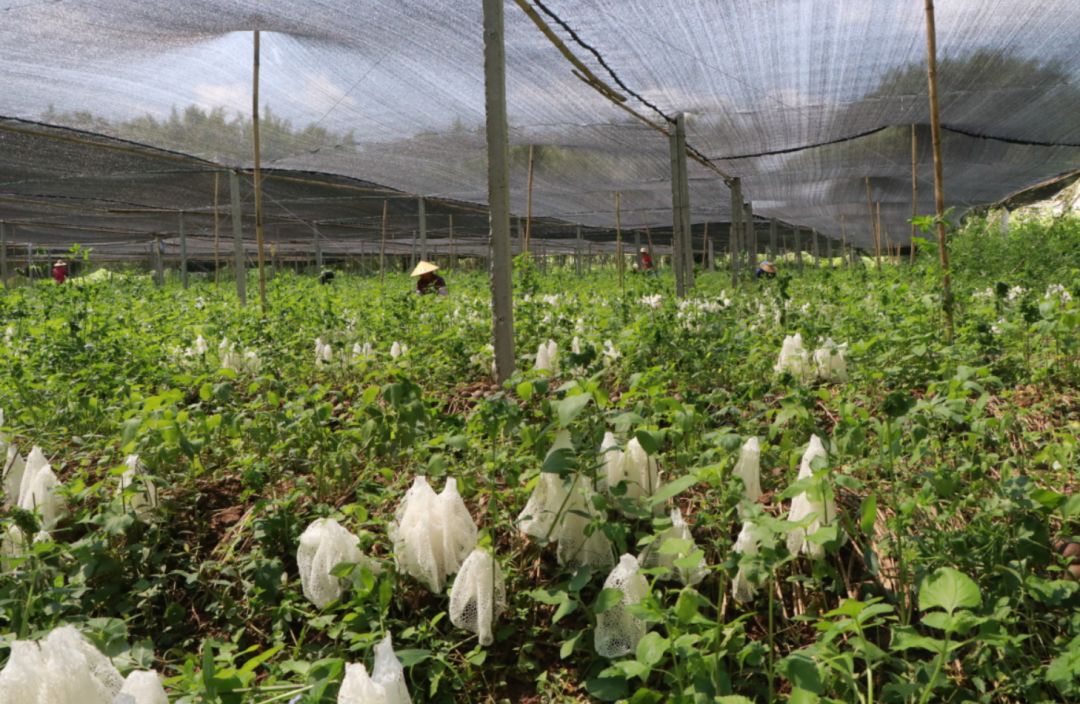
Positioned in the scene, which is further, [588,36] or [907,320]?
[588,36]

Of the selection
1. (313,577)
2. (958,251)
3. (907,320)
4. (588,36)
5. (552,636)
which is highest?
(588,36)

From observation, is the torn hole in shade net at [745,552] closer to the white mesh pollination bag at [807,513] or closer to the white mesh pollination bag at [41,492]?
the white mesh pollination bag at [807,513]

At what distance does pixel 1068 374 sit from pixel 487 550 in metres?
2.74

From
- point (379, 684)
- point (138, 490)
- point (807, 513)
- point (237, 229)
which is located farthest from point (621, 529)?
point (237, 229)

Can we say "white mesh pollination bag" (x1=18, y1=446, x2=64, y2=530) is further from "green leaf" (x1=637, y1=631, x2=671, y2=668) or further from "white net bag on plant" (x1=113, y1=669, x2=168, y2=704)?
"green leaf" (x1=637, y1=631, x2=671, y2=668)

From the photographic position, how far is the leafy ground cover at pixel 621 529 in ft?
5.21

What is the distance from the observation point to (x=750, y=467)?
218 cm

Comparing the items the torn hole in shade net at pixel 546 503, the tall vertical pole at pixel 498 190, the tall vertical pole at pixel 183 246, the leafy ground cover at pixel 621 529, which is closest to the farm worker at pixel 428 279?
the leafy ground cover at pixel 621 529

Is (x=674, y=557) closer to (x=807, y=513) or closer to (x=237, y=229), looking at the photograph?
(x=807, y=513)

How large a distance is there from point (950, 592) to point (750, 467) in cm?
82

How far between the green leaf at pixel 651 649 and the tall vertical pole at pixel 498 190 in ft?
6.21

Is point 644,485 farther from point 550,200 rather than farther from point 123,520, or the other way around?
point 550,200

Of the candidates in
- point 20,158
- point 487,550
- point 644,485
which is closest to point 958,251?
point 644,485

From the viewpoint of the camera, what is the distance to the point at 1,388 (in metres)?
3.58
